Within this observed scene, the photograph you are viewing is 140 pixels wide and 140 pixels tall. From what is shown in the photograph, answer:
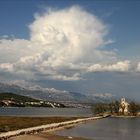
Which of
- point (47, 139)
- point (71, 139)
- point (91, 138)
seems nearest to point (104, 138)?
point (91, 138)

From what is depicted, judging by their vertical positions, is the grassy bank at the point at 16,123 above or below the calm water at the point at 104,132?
above

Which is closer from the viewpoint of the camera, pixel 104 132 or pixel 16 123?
pixel 104 132

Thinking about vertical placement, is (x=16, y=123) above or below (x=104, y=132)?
above

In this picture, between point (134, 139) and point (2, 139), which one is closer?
point (2, 139)

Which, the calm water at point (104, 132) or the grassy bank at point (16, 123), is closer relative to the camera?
the calm water at point (104, 132)

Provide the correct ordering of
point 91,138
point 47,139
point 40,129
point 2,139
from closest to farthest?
point 2,139
point 47,139
point 91,138
point 40,129

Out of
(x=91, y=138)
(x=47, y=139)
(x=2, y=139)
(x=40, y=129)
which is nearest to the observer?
(x=2, y=139)

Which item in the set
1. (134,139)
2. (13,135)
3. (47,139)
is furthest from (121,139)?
(13,135)

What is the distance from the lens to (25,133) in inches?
3115

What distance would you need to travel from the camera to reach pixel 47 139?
233 ft

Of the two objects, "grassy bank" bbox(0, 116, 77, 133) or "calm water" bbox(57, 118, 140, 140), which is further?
"grassy bank" bbox(0, 116, 77, 133)

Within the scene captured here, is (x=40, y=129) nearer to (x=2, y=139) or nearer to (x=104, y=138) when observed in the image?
(x=104, y=138)

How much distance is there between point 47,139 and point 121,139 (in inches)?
651

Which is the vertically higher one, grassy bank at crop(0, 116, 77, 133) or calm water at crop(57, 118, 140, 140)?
grassy bank at crop(0, 116, 77, 133)
